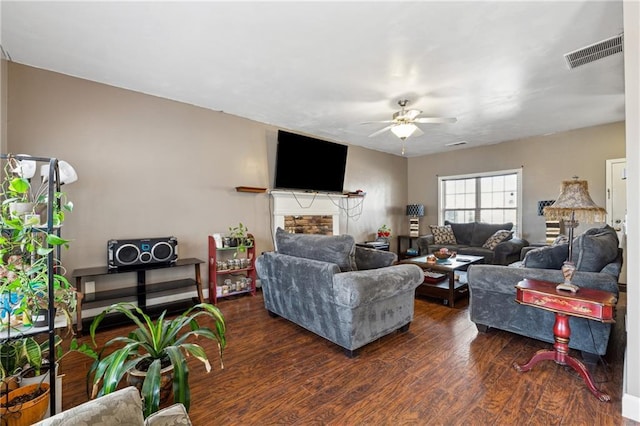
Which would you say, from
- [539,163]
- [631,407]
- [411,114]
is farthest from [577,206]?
[539,163]

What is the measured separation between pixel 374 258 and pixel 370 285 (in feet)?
2.83

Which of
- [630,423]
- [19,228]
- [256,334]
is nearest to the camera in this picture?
[19,228]

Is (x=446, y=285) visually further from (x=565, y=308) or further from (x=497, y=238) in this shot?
(x=497, y=238)

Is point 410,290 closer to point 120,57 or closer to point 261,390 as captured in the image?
point 261,390

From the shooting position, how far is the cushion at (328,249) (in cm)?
253

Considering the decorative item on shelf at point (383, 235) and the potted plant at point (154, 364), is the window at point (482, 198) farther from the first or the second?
the potted plant at point (154, 364)

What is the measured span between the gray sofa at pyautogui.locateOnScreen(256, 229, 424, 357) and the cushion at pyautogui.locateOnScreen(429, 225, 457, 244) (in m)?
3.47

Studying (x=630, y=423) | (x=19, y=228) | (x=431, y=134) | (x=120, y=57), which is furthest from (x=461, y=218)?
(x=19, y=228)

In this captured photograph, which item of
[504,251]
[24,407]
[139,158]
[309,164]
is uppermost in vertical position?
[309,164]

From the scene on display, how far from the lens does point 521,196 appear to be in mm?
5656

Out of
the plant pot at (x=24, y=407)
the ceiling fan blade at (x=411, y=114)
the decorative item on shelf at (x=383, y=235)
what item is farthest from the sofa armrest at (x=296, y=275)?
the decorative item on shelf at (x=383, y=235)

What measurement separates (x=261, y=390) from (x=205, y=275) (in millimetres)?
2379

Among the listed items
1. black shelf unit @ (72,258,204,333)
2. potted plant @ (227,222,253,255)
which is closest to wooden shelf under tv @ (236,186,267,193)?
potted plant @ (227,222,253,255)

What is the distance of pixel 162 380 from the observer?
5.32 feet
